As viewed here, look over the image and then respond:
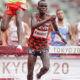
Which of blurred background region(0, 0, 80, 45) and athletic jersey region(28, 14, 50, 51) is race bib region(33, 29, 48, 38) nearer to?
athletic jersey region(28, 14, 50, 51)

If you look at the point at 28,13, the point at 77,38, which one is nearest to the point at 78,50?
the point at 77,38

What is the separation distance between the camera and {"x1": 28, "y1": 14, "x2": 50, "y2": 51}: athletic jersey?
830 centimetres

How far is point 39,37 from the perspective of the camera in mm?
8367

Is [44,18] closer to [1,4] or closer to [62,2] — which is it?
[1,4]

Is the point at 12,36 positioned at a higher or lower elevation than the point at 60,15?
lower

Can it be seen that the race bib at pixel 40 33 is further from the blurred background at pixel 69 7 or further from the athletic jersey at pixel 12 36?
the blurred background at pixel 69 7

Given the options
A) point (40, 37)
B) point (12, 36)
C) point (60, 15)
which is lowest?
point (12, 36)

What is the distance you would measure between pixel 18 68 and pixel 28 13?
3716 millimetres

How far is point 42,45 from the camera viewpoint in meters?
8.45

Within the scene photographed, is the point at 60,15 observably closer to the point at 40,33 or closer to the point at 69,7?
the point at 40,33

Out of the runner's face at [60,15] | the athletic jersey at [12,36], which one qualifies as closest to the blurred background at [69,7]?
the runner's face at [60,15]

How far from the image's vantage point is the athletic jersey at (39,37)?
327 inches

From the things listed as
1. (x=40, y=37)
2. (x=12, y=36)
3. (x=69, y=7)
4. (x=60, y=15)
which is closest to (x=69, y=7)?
(x=69, y=7)

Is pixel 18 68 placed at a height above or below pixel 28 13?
below
